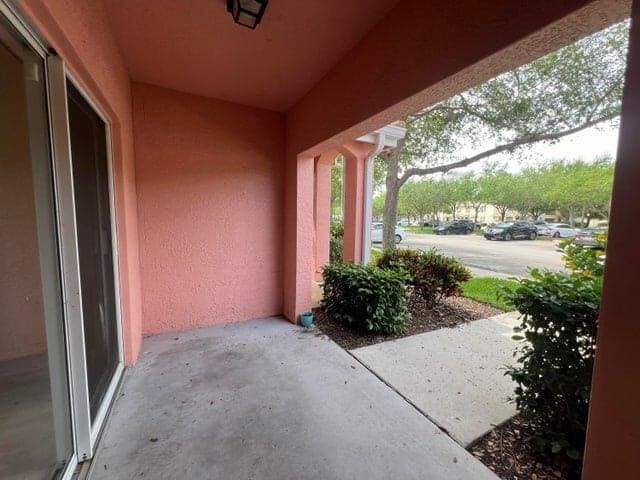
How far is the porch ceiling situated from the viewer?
6.26ft

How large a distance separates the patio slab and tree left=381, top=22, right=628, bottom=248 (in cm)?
421

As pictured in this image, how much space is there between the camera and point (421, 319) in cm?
410

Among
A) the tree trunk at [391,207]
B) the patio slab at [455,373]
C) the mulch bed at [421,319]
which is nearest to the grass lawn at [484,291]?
the mulch bed at [421,319]

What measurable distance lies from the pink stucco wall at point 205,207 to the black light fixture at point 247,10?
161 centimetres

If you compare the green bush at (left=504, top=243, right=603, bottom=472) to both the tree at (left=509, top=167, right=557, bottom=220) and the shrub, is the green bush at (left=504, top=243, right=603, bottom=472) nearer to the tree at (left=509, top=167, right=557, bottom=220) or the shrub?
the shrub

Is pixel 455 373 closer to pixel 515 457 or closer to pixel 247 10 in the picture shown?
pixel 515 457

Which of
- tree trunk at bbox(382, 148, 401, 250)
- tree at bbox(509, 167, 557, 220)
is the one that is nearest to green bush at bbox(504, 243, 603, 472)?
tree trunk at bbox(382, 148, 401, 250)

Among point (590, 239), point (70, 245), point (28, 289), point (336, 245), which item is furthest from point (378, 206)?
point (28, 289)

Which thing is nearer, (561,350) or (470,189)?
(561,350)

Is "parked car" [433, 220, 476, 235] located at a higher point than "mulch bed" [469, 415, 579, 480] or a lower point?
higher

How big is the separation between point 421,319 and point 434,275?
75 centimetres

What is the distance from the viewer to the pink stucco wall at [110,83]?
4.19 ft

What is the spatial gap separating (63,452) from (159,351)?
1.46 m

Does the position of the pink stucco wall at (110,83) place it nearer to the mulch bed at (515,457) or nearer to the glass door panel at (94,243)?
the glass door panel at (94,243)
